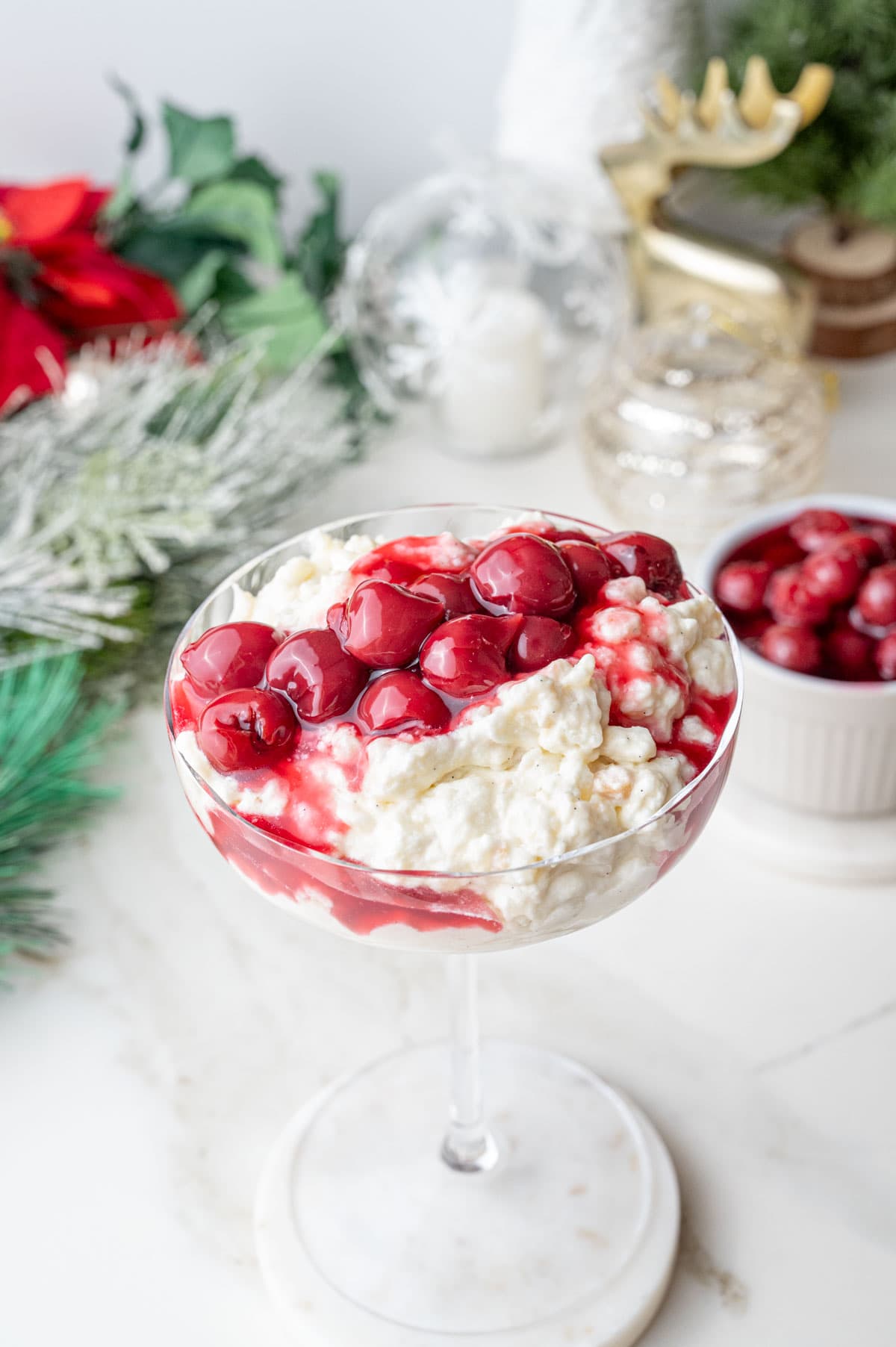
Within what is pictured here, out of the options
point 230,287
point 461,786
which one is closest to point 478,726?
point 461,786

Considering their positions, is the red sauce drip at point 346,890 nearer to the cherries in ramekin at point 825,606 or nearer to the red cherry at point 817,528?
the cherries in ramekin at point 825,606

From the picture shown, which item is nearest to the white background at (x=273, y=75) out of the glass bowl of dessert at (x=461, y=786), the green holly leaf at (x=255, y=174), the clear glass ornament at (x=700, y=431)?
the green holly leaf at (x=255, y=174)

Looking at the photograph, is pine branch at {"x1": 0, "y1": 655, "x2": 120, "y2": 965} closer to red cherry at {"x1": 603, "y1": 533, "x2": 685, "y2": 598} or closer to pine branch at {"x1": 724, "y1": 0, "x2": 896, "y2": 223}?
red cherry at {"x1": 603, "y1": 533, "x2": 685, "y2": 598}

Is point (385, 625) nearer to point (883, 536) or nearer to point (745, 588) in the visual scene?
point (745, 588)

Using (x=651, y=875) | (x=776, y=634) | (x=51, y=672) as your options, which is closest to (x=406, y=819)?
(x=651, y=875)

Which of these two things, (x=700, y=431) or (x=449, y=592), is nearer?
(x=449, y=592)

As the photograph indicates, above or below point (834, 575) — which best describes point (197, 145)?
above
